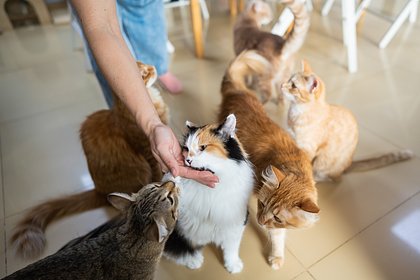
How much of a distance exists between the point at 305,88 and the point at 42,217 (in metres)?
1.16

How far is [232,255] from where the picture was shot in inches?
39.9

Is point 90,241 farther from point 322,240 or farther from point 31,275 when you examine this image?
point 322,240

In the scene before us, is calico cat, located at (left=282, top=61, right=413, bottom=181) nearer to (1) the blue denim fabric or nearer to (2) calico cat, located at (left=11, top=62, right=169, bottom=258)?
(2) calico cat, located at (left=11, top=62, right=169, bottom=258)

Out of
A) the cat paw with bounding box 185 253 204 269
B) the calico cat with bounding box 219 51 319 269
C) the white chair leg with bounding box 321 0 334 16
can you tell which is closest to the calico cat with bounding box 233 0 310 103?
the calico cat with bounding box 219 51 319 269

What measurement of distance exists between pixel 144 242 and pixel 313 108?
2.73 feet

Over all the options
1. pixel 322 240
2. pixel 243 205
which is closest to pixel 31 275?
pixel 243 205

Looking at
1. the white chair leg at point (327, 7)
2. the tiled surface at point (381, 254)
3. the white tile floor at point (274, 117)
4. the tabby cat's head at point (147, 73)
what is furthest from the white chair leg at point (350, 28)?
the tabby cat's head at point (147, 73)

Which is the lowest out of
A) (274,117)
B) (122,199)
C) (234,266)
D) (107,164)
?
(234,266)

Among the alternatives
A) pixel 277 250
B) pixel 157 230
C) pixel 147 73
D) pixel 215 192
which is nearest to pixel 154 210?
pixel 157 230

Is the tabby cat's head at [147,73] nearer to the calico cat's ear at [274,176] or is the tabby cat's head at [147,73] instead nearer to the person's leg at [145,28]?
the person's leg at [145,28]

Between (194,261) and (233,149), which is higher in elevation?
(233,149)

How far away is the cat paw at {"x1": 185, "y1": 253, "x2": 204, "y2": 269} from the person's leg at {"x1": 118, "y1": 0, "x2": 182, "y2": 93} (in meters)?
1.11

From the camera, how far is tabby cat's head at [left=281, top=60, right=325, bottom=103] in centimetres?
114

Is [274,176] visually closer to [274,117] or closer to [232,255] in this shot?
[232,255]
